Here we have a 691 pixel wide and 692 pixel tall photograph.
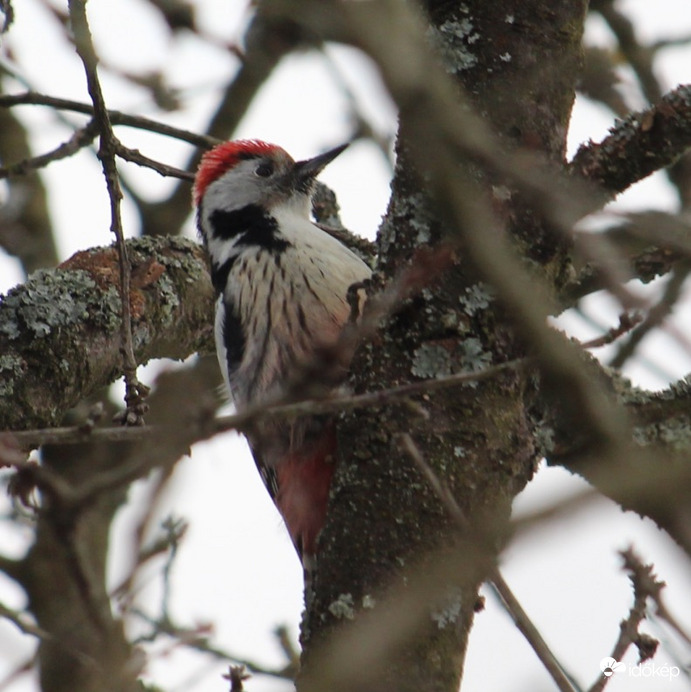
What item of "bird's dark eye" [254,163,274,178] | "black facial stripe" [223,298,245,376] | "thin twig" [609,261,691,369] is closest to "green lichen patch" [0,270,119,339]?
"black facial stripe" [223,298,245,376]

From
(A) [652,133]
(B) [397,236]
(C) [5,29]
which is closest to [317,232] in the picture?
(C) [5,29]

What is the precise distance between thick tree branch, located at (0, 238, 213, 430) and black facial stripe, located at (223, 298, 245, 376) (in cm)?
17

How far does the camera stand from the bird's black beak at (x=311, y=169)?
5646mm

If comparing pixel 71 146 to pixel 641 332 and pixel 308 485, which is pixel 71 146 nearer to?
pixel 308 485

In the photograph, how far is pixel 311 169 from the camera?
5.68m

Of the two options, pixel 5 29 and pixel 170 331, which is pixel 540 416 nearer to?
pixel 170 331

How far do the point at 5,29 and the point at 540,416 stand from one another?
2170mm

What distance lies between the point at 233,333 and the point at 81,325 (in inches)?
38.1

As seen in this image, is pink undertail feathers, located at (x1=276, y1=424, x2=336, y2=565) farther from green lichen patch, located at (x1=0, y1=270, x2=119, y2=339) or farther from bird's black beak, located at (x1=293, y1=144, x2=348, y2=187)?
bird's black beak, located at (x1=293, y1=144, x2=348, y2=187)

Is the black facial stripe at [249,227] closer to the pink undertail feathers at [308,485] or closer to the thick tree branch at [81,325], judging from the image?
the thick tree branch at [81,325]

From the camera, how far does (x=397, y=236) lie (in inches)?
113

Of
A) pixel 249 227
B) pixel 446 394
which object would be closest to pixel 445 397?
pixel 446 394

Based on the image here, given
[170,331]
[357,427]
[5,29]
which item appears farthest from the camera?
[170,331]

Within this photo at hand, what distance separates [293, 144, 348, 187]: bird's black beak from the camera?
5.65 metres
